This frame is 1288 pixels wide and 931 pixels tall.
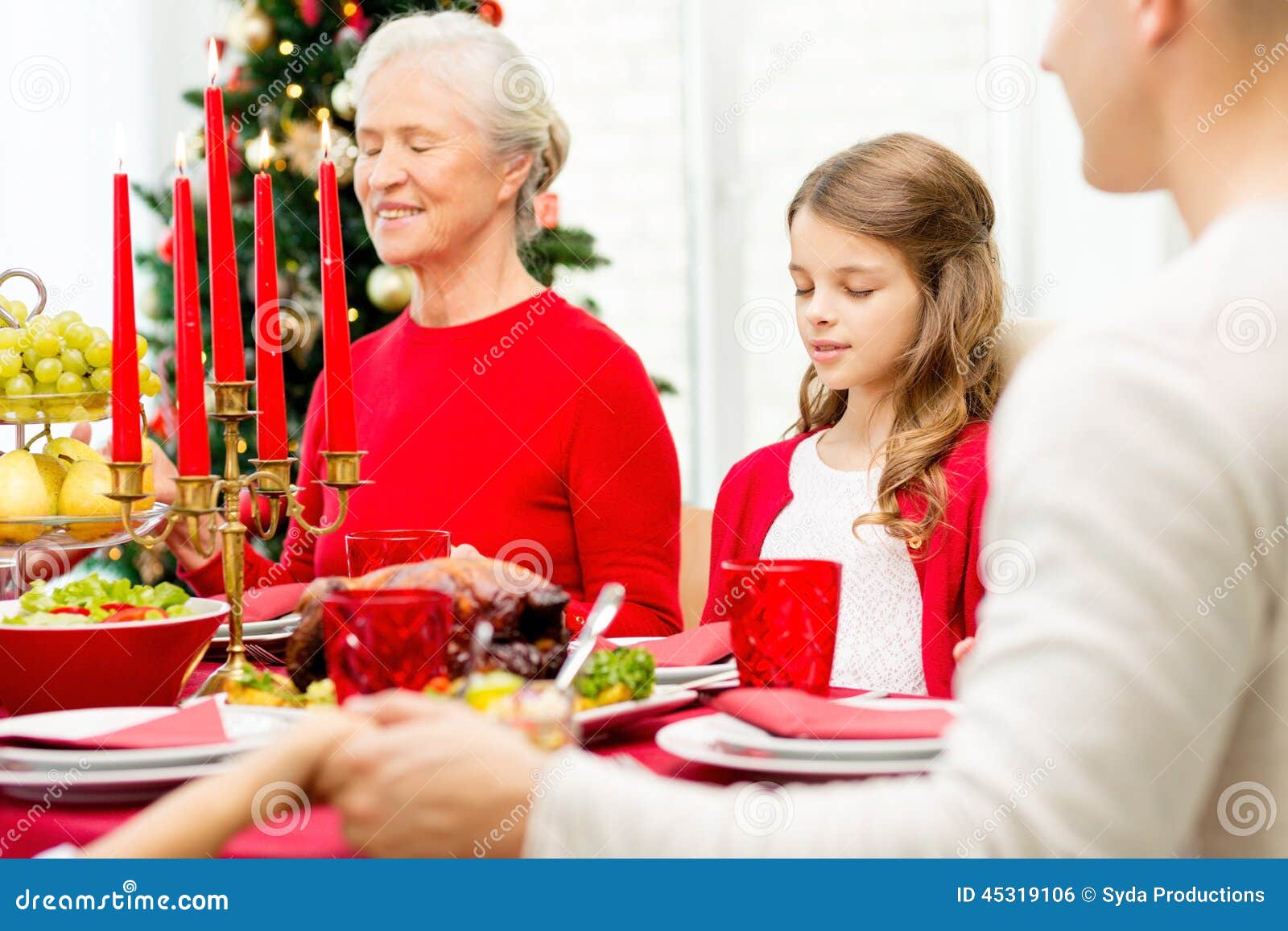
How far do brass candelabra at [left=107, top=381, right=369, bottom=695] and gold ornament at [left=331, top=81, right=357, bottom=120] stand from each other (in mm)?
2144

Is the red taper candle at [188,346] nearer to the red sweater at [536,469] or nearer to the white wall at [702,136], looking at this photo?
the red sweater at [536,469]

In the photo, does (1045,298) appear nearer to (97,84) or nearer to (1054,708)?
(97,84)

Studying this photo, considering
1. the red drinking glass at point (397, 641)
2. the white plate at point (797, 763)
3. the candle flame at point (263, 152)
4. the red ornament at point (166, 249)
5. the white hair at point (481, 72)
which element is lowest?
the white plate at point (797, 763)

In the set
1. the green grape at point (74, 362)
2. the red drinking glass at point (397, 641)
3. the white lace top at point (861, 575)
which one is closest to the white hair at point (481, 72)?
the white lace top at point (861, 575)

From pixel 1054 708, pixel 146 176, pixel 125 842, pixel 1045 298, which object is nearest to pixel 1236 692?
pixel 1054 708

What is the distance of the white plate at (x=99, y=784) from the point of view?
0.78 metres

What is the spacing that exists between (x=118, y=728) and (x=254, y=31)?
2728mm

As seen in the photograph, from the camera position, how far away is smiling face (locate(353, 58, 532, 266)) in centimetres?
209

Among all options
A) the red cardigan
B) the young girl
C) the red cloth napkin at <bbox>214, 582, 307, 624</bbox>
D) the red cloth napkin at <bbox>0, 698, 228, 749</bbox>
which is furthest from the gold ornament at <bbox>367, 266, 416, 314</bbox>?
the red cloth napkin at <bbox>0, 698, 228, 749</bbox>

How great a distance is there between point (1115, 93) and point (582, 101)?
369 centimetres

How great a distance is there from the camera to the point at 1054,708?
508 millimetres

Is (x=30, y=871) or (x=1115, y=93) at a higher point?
(x=1115, y=93)

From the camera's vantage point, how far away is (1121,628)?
1.66 feet

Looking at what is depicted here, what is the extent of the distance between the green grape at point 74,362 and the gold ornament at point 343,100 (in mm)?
1832
